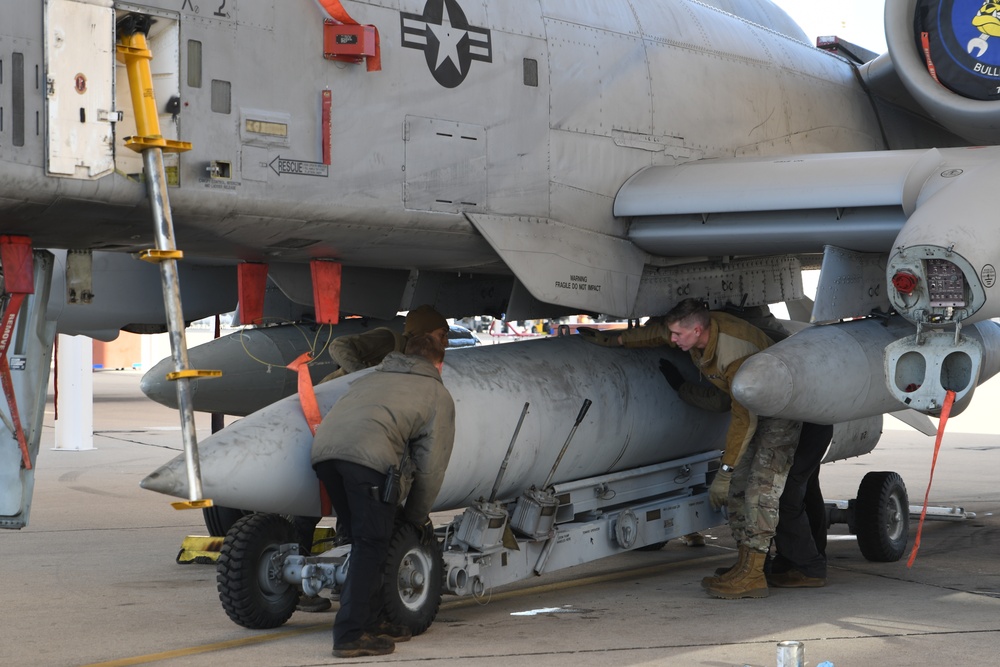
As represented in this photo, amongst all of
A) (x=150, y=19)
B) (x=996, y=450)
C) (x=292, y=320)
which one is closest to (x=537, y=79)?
(x=150, y=19)

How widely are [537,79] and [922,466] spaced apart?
31.3ft

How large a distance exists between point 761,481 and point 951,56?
9.33 ft

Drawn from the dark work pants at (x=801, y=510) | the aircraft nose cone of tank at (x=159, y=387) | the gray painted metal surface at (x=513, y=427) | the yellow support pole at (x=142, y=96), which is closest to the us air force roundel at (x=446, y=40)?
the yellow support pole at (x=142, y=96)

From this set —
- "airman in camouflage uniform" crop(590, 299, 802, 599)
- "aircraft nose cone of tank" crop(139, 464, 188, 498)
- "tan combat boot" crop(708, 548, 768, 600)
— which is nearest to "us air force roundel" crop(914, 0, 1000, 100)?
"airman in camouflage uniform" crop(590, 299, 802, 599)

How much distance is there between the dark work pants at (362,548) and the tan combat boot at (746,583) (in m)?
2.19

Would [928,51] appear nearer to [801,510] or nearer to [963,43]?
[963,43]

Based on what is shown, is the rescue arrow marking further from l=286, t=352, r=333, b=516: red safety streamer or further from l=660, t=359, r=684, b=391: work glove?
l=660, t=359, r=684, b=391: work glove

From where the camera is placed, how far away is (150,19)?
536cm

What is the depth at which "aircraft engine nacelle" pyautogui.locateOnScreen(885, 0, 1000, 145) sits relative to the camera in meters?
7.24

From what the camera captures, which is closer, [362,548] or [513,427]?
[362,548]

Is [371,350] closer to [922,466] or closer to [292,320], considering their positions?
[292,320]

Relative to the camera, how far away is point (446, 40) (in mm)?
6383

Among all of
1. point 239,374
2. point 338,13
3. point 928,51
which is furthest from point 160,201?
point 928,51

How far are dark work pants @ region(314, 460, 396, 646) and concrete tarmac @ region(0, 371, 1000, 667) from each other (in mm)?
177
